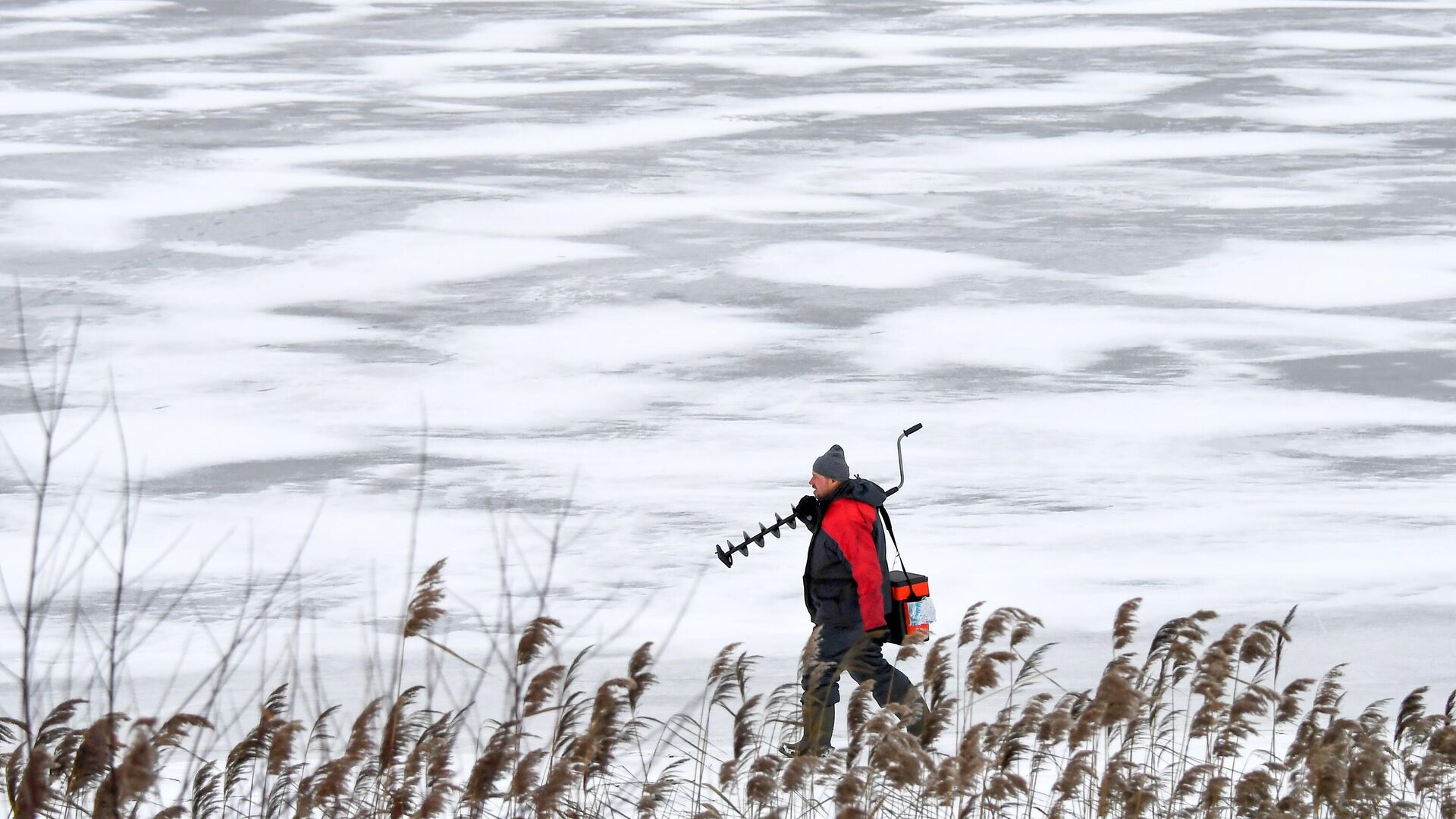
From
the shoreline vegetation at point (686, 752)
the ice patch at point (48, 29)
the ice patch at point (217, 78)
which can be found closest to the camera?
the shoreline vegetation at point (686, 752)

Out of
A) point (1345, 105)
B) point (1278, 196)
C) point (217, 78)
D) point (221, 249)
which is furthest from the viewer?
point (217, 78)

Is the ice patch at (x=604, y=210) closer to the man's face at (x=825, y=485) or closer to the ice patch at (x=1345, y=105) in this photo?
the ice patch at (x=1345, y=105)

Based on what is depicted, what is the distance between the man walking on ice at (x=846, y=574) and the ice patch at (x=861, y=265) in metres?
9.13

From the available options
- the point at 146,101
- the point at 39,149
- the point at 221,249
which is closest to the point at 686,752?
the point at 221,249

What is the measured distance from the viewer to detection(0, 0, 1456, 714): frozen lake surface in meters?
9.16

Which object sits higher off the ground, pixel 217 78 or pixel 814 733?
pixel 814 733

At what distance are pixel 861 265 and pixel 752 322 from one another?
211 centimetres

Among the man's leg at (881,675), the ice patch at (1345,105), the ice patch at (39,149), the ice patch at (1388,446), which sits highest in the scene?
the man's leg at (881,675)

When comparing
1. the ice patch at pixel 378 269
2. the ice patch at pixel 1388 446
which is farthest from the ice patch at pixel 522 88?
the ice patch at pixel 1388 446

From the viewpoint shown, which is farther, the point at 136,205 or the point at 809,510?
the point at 136,205

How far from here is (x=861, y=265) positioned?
53.0 ft

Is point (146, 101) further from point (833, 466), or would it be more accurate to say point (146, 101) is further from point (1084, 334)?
point (833, 466)

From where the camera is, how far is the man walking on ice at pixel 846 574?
20.4ft

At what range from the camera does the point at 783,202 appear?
18.8 meters
